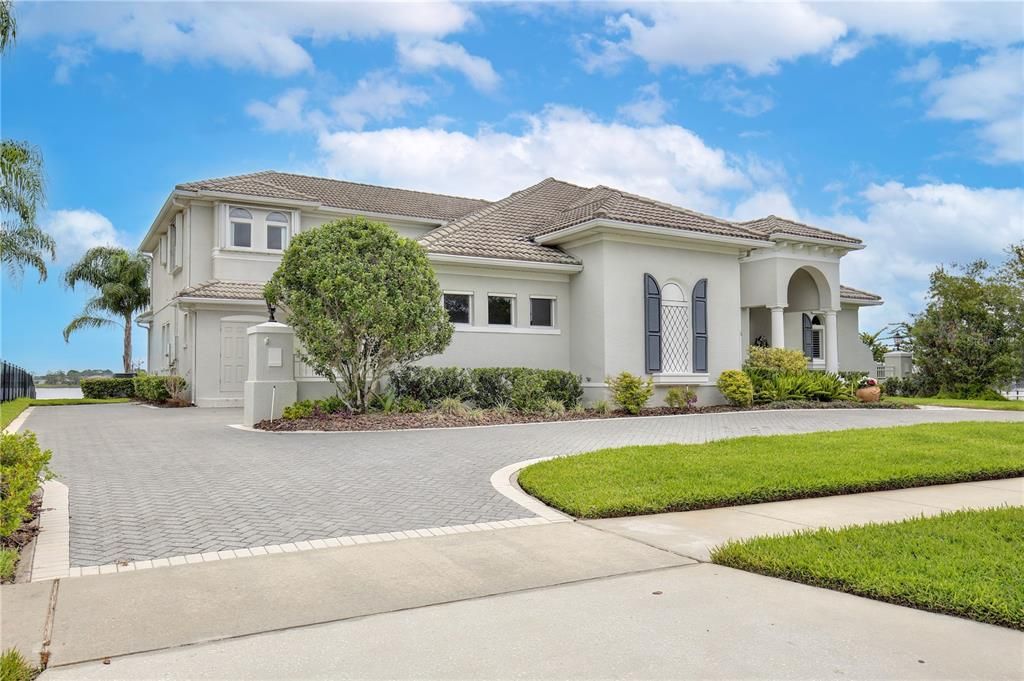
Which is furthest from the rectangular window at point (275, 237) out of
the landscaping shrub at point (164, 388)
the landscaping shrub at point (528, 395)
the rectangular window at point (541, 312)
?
the landscaping shrub at point (528, 395)

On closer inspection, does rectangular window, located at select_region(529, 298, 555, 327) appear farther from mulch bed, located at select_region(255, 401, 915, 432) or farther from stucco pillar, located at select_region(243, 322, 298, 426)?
stucco pillar, located at select_region(243, 322, 298, 426)

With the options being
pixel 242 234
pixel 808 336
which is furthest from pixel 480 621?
pixel 808 336

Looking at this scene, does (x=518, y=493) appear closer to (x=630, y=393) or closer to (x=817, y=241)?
(x=630, y=393)

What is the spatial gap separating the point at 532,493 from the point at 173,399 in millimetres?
18766

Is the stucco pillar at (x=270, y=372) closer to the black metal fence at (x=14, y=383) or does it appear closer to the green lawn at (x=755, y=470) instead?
the green lawn at (x=755, y=470)

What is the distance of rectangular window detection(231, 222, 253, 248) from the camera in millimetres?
23766

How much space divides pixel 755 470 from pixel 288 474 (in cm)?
590

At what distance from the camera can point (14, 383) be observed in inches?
1184

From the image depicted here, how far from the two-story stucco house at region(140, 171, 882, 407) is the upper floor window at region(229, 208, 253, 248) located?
0.03 meters

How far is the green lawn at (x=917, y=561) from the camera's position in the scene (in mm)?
4531

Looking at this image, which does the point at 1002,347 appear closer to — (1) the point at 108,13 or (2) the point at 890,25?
(2) the point at 890,25

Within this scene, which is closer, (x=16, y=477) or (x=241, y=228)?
(x=16, y=477)

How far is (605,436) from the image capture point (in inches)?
527

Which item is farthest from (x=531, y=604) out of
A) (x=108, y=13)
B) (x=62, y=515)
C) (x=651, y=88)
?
(x=651, y=88)
